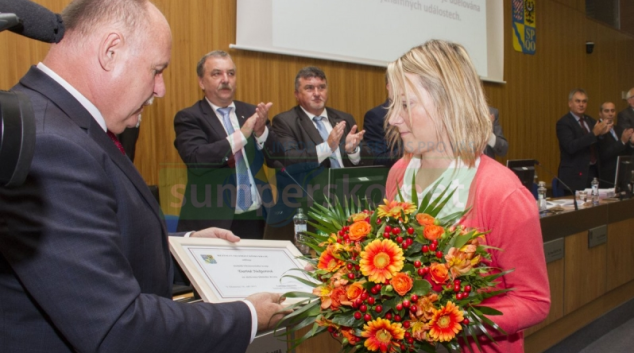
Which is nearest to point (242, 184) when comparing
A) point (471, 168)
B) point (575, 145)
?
point (471, 168)

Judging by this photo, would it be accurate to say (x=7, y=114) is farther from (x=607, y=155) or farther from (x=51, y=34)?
(x=607, y=155)

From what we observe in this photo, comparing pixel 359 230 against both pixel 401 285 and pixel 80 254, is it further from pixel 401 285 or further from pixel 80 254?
pixel 80 254

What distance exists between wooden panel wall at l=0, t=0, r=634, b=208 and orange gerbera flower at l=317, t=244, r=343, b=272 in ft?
9.15

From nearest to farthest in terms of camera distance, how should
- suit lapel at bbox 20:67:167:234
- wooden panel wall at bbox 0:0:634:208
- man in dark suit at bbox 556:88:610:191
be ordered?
suit lapel at bbox 20:67:167:234 → wooden panel wall at bbox 0:0:634:208 → man in dark suit at bbox 556:88:610:191

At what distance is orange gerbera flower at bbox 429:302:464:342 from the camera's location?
3.53ft

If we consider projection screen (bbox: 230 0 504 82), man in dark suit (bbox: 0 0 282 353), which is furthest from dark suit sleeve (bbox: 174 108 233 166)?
man in dark suit (bbox: 0 0 282 353)

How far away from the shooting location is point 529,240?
51.7 inches

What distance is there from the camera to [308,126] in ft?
12.0

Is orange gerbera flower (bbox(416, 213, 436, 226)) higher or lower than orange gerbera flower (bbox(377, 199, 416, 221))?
lower

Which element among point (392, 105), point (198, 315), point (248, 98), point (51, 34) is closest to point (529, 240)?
point (392, 105)

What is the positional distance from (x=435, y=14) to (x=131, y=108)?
5.00 meters

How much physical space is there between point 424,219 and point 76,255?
0.68 m

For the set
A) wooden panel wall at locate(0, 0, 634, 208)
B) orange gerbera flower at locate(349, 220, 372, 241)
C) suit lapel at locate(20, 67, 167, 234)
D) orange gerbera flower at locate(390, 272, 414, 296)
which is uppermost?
wooden panel wall at locate(0, 0, 634, 208)

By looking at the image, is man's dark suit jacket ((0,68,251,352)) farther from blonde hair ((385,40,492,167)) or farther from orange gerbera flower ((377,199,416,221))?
blonde hair ((385,40,492,167))
